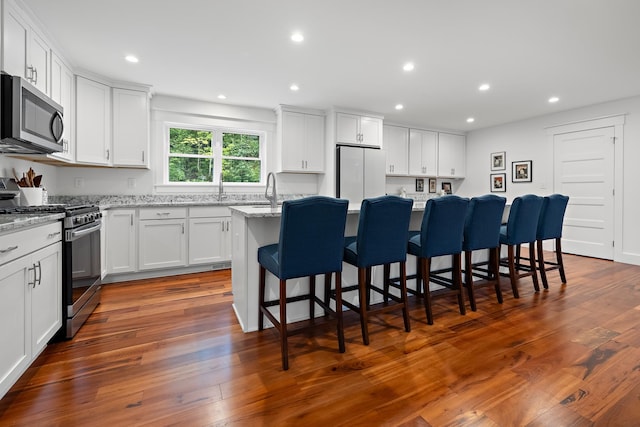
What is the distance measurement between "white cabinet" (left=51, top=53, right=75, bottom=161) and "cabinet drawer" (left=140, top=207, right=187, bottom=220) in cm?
89

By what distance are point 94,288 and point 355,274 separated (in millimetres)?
2212

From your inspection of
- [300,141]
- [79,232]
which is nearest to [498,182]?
[300,141]

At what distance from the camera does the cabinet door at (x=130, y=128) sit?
12.4ft

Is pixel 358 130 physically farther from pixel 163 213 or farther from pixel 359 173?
pixel 163 213

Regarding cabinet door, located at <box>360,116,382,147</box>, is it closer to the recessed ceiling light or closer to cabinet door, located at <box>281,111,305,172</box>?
cabinet door, located at <box>281,111,305,172</box>

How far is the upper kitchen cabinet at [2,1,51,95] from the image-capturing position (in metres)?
2.15

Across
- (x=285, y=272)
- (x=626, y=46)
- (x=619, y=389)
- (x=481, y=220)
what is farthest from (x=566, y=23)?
(x=285, y=272)

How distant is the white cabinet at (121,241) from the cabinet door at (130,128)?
72 cm

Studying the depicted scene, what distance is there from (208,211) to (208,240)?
375mm

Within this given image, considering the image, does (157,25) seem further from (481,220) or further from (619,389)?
(619,389)

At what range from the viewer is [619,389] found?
1.64 meters

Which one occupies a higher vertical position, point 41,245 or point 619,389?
point 41,245

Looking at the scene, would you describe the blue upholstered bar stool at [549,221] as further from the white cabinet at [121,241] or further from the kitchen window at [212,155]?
the white cabinet at [121,241]

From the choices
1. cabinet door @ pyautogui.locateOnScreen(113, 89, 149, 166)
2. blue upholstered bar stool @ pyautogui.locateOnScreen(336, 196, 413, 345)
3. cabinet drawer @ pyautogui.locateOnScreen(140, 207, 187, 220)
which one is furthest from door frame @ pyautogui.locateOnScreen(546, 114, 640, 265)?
cabinet door @ pyautogui.locateOnScreen(113, 89, 149, 166)
